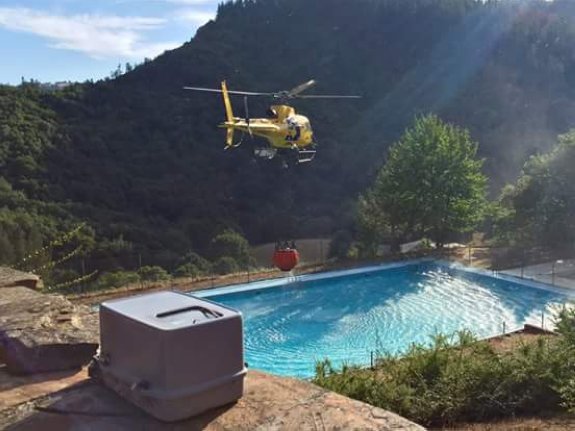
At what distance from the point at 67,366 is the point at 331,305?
33.4 feet

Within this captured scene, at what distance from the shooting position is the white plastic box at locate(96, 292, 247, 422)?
1663 mm

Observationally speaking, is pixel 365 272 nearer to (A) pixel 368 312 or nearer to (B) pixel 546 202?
(A) pixel 368 312

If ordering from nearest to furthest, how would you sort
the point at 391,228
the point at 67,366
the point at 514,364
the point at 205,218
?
1. the point at 67,366
2. the point at 514,364
3. the point at 391,228
4. the point at 205,218

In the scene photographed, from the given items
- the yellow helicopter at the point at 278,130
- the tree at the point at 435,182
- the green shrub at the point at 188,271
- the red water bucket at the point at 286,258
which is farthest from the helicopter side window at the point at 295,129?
the green shrub at the point at 188,271

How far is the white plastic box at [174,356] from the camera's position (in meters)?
1.66

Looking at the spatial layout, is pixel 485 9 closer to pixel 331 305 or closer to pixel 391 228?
pixel 391 228

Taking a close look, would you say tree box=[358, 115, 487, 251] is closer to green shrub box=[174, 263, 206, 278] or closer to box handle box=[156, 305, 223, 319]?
green shrub box=[174, 263, 206, 278]

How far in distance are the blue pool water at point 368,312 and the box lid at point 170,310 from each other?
6.88 metres

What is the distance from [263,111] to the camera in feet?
97.1

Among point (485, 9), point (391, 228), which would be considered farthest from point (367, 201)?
point (485, 9)

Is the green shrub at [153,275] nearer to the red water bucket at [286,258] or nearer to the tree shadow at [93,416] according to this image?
the red water bucket at [286,258]

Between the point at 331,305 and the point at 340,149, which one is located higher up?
the point at 340,149

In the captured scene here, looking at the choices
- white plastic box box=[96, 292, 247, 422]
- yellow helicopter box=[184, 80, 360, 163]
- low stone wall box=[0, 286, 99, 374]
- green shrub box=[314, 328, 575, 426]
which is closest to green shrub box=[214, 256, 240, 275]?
yellow helicopter box=[184, 80, 360, 163]

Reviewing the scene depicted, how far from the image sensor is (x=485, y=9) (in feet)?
136
